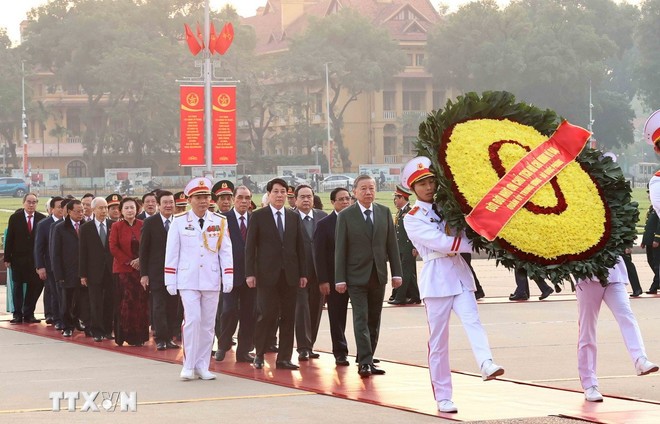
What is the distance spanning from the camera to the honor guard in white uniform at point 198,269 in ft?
38.3

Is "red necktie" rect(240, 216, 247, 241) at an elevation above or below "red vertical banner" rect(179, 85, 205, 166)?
Answer: below

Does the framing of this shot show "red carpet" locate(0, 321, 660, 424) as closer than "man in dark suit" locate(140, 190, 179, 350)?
Yes

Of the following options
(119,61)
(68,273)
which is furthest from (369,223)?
(119,61)

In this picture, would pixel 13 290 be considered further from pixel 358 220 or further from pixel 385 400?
pixel 385 400

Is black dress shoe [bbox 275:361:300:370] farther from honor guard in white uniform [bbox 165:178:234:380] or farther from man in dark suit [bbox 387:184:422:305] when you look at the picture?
man in dark suit [bbox 387:184:422:305]

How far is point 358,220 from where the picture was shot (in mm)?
12117

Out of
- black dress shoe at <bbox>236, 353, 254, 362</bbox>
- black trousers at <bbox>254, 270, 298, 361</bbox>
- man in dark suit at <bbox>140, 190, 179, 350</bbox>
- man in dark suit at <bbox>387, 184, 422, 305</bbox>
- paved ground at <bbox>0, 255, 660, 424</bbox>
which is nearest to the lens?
paved ground at <bbox>0, 255, 660, 424</bbox>

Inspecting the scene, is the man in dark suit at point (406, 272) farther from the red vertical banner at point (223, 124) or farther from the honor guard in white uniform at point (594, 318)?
the red vertical banner at point (223, 124)

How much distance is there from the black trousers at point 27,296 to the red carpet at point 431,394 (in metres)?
4.52

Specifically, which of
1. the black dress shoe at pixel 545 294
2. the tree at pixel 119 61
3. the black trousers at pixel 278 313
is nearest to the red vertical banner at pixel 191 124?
the black dress shoe at pixel 545 294

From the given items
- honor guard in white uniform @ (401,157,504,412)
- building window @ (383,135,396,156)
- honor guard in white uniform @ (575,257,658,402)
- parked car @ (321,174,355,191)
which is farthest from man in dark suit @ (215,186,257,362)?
building window @ (383,135,396,156)

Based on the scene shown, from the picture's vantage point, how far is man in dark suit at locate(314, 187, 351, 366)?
12812 mm

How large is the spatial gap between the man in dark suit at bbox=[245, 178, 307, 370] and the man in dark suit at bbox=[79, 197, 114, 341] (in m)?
3.28

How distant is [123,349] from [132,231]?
1377mm
